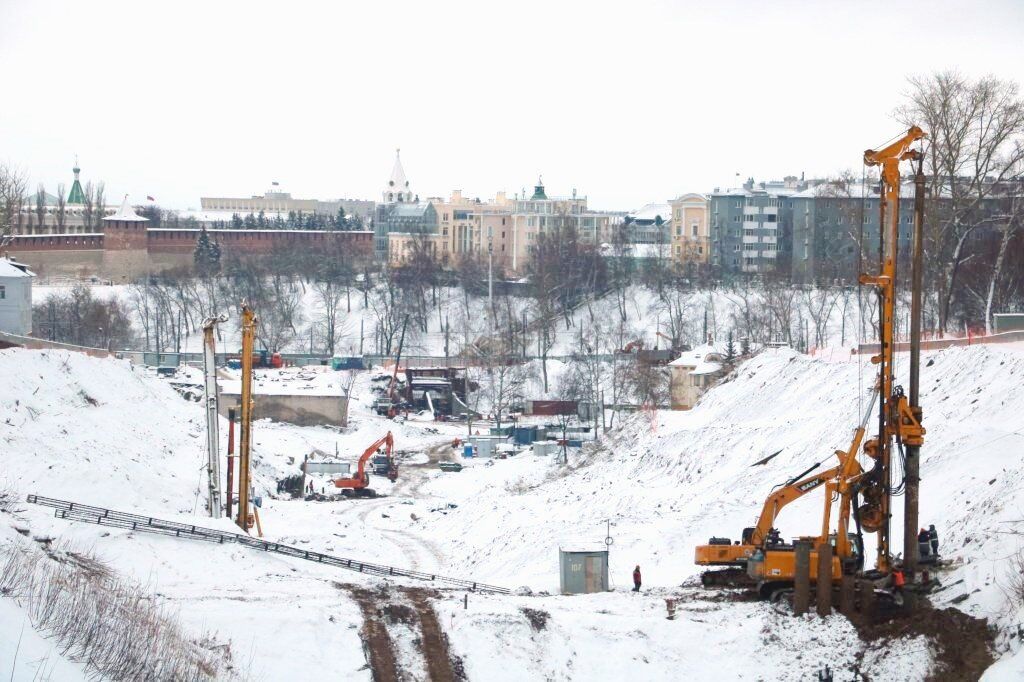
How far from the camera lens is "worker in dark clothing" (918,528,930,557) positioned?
17.6m

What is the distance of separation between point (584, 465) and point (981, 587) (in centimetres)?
2046

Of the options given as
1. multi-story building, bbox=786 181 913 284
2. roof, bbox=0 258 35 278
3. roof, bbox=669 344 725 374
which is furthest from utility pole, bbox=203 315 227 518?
multi-story building, bbox=786 181 913 284

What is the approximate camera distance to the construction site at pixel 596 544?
1614 cm

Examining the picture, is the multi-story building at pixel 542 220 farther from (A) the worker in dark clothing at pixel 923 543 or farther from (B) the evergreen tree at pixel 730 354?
(A) the worker in dark clothing at pixel 923 543

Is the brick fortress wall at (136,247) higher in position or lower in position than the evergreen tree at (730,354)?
higher

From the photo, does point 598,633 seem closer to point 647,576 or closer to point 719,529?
point 647,576

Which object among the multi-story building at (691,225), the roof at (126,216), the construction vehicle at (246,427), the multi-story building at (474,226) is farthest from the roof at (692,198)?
the construction vehicle at (246,427)

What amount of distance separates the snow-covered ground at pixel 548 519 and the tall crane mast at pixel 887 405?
3.88ft

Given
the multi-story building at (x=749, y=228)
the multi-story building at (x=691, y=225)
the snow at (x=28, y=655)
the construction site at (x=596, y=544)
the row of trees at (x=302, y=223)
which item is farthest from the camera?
the row of trees at (x=302, y=223)

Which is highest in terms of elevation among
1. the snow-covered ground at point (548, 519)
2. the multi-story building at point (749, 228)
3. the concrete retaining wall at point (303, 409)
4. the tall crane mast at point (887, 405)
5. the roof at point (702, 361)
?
the multi-story building at point (749, 228)

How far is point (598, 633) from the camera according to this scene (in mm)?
17062

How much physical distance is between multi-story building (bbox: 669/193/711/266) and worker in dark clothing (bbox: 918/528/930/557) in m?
69.5

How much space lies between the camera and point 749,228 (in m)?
86.2

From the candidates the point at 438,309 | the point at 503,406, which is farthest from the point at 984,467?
the point at 438,309
